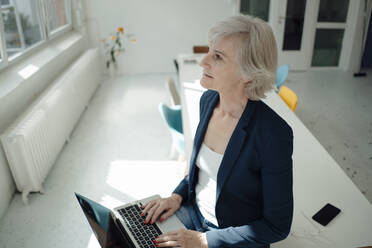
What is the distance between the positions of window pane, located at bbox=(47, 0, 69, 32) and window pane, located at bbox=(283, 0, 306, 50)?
4.09m

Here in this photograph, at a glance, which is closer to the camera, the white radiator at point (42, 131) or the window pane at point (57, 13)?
the white radiator at point (42, 131)

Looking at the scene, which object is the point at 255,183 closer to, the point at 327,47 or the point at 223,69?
the point at 223,69

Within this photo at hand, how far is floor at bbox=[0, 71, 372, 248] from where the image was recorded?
101 inches

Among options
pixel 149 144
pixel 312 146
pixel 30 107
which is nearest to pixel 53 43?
pixel 30 107

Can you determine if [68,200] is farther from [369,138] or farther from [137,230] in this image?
[369,138]

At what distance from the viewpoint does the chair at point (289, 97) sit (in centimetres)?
276

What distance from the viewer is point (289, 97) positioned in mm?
2900

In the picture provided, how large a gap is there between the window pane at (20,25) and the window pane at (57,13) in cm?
34

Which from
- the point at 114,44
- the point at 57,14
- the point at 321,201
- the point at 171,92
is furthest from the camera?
the point at 114,44

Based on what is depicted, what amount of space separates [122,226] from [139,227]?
74 millimetres

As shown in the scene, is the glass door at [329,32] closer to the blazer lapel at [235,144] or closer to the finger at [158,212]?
the blazer lapel at [235,144]

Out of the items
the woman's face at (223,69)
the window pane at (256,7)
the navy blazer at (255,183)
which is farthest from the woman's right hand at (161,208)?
the window pane at (256,7)

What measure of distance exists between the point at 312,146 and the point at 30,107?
2.56 meters

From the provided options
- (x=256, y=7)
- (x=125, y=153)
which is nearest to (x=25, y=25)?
(x=125, y=153)
